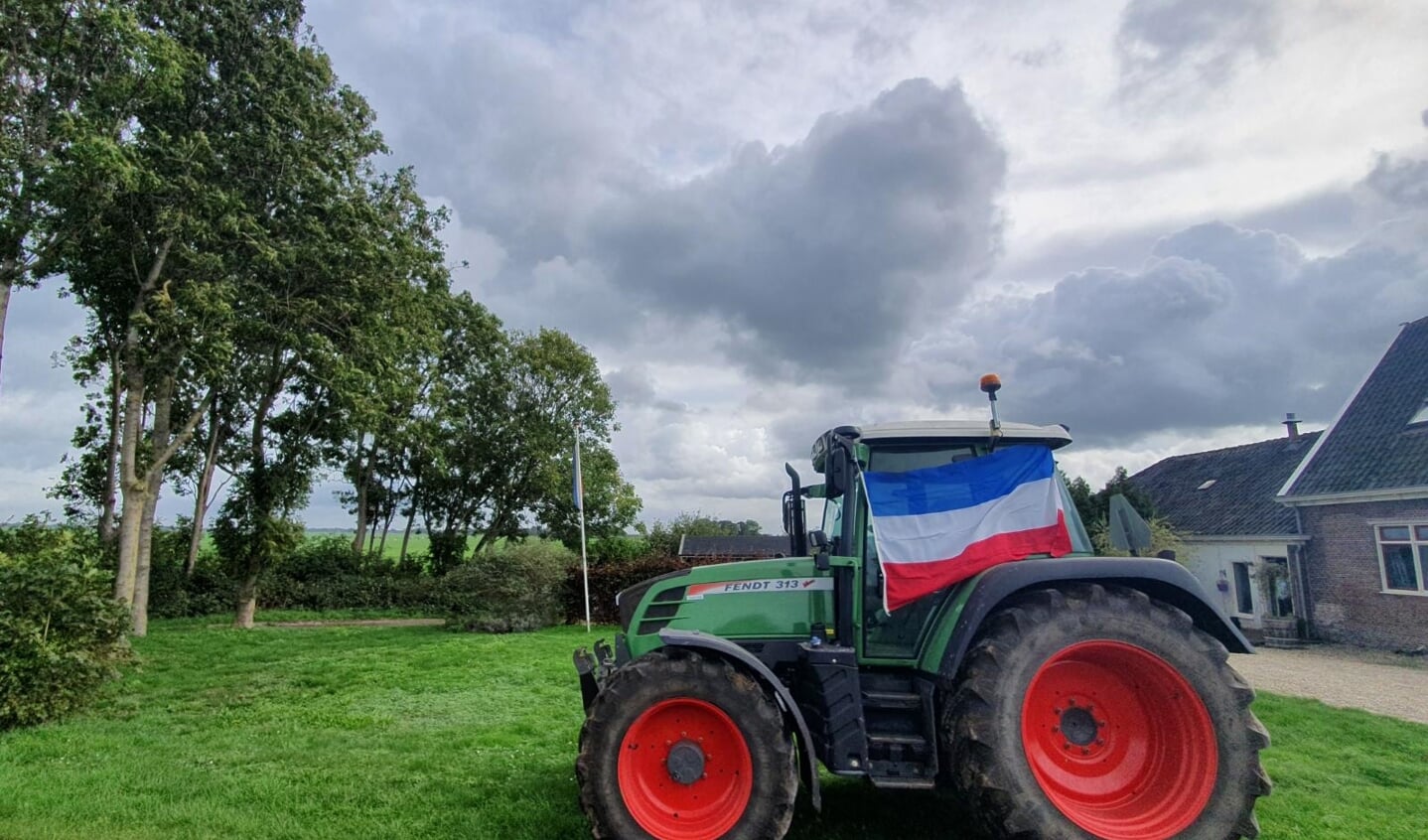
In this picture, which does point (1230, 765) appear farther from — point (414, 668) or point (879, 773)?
point (414, 668)

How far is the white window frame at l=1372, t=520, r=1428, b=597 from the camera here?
15.9 metres

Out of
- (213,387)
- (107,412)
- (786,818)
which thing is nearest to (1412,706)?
(786,818)

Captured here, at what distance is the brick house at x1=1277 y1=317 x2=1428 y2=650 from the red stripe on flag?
16.3 metres

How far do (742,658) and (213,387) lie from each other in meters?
18.1

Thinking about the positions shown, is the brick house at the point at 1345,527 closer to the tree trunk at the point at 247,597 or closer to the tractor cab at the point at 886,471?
the tractor cab at the point at 886,471

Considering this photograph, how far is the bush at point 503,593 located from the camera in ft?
60.9

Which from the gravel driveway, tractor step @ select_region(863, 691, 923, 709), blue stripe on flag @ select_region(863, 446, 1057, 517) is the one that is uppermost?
blue stripe on flag @ select_region(863, 446, 1057, 517)

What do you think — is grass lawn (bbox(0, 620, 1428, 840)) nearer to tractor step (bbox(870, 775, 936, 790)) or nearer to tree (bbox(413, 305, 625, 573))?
tractor step (bbox(870, 775, 936, 790))

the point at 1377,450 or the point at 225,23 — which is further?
the point at 1377,450

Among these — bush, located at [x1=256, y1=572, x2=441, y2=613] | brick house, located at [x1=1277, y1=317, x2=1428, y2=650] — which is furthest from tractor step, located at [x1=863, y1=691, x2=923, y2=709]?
bush, located at [x1=256, y1=572, x2=441, y2=613]

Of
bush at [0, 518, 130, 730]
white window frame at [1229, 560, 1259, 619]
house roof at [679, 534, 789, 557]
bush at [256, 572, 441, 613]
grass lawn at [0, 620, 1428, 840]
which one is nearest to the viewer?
Result: grass lawn at [0, 620, 1428, 840]

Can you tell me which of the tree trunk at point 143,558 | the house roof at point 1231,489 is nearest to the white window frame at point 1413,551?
the house roof at point 1231,489

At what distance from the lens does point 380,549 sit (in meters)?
31.2

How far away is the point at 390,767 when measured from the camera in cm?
654
